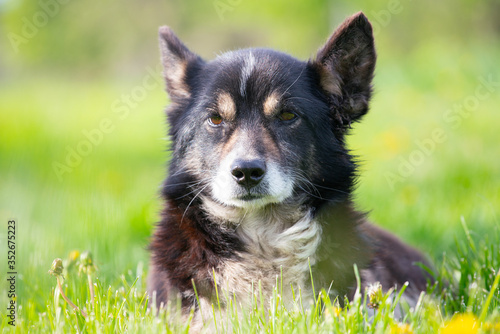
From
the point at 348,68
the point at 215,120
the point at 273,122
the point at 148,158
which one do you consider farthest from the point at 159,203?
the point at 148,158

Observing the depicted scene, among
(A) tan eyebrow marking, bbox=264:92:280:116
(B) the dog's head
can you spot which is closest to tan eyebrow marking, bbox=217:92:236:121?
(B) the dog's head

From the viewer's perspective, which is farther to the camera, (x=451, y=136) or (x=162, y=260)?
(x=451, y=136)

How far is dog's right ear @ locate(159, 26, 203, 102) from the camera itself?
11.2 feet

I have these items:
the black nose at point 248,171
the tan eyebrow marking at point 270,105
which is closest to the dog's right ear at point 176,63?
the tan eyebrow marking at point 270,105

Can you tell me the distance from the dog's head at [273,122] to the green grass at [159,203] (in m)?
0.49

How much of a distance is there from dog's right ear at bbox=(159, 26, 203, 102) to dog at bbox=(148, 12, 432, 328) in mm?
125

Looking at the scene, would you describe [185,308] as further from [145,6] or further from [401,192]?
[145,6]

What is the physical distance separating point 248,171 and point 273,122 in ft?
1.28

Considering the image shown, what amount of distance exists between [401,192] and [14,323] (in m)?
4.05

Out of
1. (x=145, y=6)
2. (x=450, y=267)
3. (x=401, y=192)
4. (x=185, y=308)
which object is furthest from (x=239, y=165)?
(x=145, y=6)

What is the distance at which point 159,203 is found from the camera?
3.45m

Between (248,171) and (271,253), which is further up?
(248,171)

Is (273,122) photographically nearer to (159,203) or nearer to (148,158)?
(159,203)

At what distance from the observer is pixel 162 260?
3.10 meters
